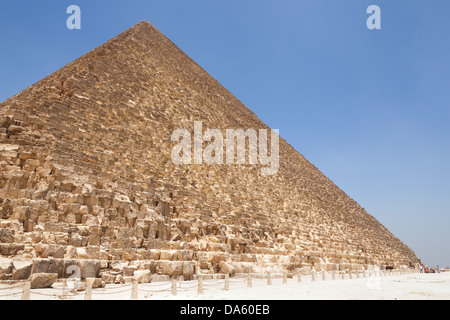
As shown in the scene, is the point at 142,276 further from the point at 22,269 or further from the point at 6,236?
the point at 6,236

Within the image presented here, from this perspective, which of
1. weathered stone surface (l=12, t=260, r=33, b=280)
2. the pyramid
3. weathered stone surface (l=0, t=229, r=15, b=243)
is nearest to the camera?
weathered stone surface (l=12, t=260, r=33, b=280)

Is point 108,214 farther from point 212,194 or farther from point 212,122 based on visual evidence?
point 212,122

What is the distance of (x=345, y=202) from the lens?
29453 mm

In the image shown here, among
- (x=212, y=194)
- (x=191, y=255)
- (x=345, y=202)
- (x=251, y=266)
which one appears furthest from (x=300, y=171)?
(x=191, y=255)

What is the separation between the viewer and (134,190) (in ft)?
30.6

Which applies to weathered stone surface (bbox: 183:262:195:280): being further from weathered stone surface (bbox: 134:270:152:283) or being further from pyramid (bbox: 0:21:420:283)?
weathered stone surface (bbox: 134:270:152:283)

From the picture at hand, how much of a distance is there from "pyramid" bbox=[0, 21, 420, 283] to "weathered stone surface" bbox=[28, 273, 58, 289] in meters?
0.24

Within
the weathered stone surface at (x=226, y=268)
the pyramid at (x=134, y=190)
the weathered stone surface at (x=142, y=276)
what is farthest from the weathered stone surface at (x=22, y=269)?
the weathered stone surface at (x=226, y=268)

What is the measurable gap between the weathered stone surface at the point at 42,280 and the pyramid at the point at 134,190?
244 mm

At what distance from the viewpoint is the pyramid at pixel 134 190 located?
276 inches

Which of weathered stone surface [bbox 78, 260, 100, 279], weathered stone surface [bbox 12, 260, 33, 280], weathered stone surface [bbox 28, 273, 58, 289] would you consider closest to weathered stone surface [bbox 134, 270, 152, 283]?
weathered stone surface [bbox 78, 260, 100, 279]

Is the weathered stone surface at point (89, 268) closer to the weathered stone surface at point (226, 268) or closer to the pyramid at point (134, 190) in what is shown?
the pyramid at point (134, 190)

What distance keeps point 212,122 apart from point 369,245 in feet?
47.7

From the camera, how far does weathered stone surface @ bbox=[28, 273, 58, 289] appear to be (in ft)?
18.0
